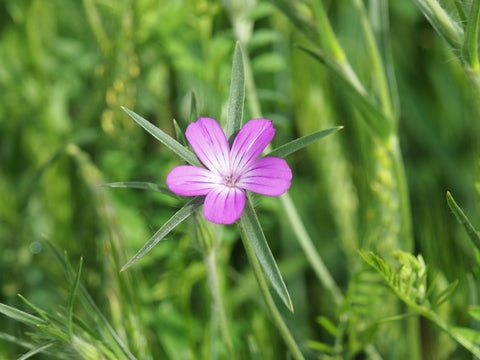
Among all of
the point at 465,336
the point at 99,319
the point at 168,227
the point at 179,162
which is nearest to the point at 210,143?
the point at 168,227

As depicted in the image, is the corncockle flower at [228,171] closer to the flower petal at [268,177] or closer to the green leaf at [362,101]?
the flower petal at [268,177]

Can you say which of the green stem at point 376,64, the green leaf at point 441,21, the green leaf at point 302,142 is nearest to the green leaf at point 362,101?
the green stem at point 376,64

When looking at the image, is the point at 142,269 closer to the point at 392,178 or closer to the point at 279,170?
the point at 392,178

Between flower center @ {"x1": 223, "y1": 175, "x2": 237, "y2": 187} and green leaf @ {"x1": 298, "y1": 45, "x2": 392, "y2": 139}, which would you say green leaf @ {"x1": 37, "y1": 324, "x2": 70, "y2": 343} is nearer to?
flower center @ {"x1": 223, "y1": 175, "x2": 237, "y2": 187}

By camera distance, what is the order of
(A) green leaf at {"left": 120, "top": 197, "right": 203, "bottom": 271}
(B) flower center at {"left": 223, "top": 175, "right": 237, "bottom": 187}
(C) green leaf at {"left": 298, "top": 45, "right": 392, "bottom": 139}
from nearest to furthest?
(A) green leaf at {"left": 120, "top": 197, "right": 203, "bottom": 271} < (B) flower center at {"left": 223, "top": 175, "right": 237, "bottom": 187} < (C) green leaf at {"left": 298, "top": 45, "right": 392, "bottom": 139}

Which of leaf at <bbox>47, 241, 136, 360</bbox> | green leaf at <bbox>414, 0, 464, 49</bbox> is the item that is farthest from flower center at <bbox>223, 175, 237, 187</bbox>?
green leaf at <bbox>414, 0, 464, 49</bbox>
